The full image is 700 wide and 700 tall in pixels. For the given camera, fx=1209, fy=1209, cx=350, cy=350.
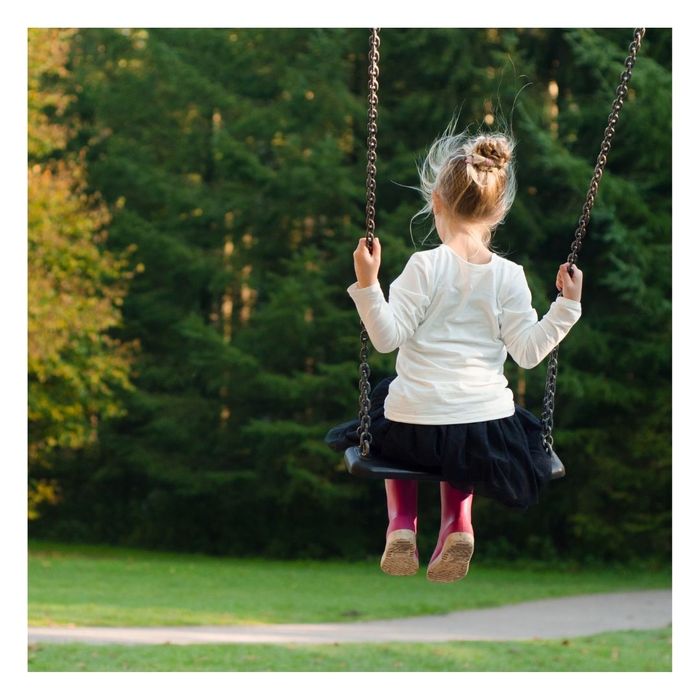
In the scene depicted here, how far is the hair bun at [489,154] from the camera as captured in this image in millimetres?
2949

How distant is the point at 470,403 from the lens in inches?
115

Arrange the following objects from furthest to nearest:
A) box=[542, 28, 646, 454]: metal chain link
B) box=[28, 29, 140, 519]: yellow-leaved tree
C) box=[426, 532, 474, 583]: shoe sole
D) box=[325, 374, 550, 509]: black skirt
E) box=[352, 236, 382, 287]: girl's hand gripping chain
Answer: box=[28, 29, 140, 519]: yellow-leaved tree, box=[542, 28, 646, 454]: metal chain link, box=[426, 532, 474, 583]: shoe sole, box=[325, 374, 550, 509]: black skirt, box=[352, 236, 382, 287]: girl's hand gripping chain

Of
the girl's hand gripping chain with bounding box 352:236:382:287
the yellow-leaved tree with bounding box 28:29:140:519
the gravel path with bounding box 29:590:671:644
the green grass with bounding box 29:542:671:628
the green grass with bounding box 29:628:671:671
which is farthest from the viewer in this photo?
the yellow-leaved tree with bounding box 28:29:140:519

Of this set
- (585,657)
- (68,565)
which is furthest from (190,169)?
(585,657)

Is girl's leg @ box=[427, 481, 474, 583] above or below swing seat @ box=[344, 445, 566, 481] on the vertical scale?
below

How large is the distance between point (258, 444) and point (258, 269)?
2.12 meters

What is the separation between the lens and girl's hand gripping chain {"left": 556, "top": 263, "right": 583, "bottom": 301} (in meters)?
2.91

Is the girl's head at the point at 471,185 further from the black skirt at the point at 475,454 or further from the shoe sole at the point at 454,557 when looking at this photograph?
the shoe sole at the point at 454,557

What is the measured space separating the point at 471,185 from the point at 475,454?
0.65 m

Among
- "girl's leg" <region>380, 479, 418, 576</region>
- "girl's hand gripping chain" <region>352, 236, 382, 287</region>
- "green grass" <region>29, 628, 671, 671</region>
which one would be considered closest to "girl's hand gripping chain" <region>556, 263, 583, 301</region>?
"girl's hand gripping chain" <region>352, 236, 382, 287</region>

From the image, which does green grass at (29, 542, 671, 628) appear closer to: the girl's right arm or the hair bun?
the girl's right arm

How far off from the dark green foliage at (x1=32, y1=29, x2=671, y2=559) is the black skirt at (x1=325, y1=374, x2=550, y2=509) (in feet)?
30.5

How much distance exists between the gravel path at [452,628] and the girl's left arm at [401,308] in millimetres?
8350
